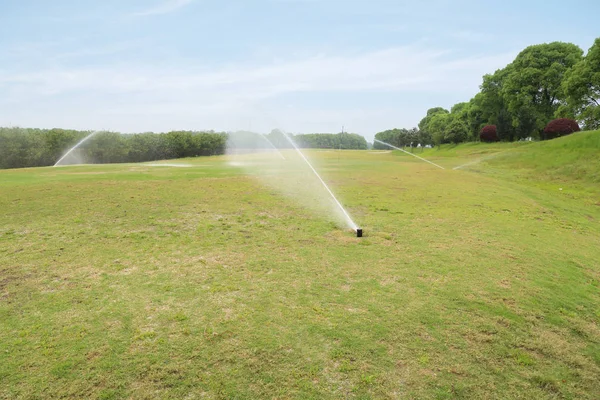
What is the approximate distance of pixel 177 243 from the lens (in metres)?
10.6

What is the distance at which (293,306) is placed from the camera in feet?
22.1

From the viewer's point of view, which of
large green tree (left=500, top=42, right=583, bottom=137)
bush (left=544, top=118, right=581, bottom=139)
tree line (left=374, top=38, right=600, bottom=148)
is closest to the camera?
bush (left=544, top=118, right=581, bottom=139)

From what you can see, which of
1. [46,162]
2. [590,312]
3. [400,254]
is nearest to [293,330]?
[400,254]

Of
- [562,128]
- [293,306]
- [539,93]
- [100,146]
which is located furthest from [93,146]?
[539,93]

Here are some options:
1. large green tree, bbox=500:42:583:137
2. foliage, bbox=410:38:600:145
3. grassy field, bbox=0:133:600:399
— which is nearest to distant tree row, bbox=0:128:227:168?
grassy field, bbox=0:133:600:399

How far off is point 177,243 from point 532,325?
9.25 metres

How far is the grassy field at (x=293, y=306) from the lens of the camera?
4.79 meters

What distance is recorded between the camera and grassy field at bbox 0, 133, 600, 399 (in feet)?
15.7

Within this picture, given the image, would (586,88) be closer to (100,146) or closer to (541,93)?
(541,93)

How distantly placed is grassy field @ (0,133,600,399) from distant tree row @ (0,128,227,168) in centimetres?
5488

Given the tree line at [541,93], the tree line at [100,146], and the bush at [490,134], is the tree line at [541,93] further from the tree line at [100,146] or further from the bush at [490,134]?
the tree line at [100,146]

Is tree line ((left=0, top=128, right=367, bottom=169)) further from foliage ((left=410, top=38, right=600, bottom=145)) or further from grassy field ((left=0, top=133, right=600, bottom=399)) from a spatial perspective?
foliage ((left=410, top=38, right=600, bottom=145))

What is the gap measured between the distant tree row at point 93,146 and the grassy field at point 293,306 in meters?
54.9

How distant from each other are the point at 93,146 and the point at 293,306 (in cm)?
7129
